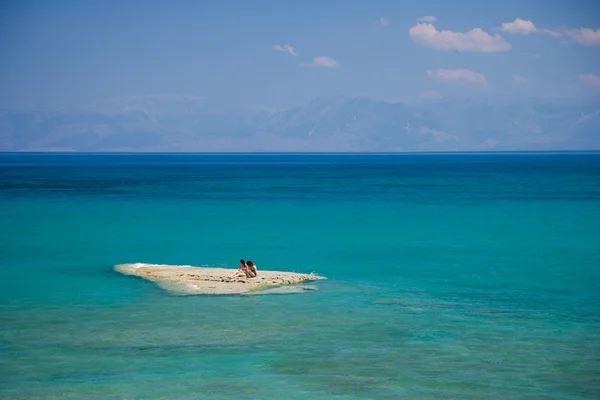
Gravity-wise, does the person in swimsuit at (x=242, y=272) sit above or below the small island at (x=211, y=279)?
above

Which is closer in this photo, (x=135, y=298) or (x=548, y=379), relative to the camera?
(x=548, y=379)

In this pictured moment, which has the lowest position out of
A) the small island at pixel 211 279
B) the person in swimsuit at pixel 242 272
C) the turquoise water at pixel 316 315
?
the turquoise water at pixel 316 315

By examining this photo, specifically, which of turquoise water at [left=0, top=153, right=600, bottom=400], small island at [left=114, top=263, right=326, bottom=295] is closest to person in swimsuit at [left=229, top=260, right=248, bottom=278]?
small island at [left=114, top=263, right=326, bottom=295]

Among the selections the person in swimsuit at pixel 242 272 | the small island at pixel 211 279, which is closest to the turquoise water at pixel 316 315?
the small island at pixel 211 279

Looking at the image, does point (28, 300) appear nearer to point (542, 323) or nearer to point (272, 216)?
point (542, 323)

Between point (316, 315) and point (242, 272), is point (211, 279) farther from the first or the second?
point (316, 315)

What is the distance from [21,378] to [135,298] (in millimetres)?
8570

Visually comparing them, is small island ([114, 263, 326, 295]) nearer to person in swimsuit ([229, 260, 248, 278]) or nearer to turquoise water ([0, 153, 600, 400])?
person in swimsuit ([229, 260, 248, 278])

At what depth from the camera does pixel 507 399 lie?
16688 millimetres

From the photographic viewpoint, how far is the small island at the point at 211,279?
89.7ft

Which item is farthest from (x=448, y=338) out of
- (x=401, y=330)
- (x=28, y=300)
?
(x=28, y=300)

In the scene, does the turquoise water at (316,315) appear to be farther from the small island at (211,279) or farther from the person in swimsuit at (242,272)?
the person in swimsuit at (242,272)

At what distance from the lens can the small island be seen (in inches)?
1077

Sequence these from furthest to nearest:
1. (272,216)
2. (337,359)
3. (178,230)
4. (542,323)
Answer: (272,216) < (178,230) < (542,323) < (337,359)
